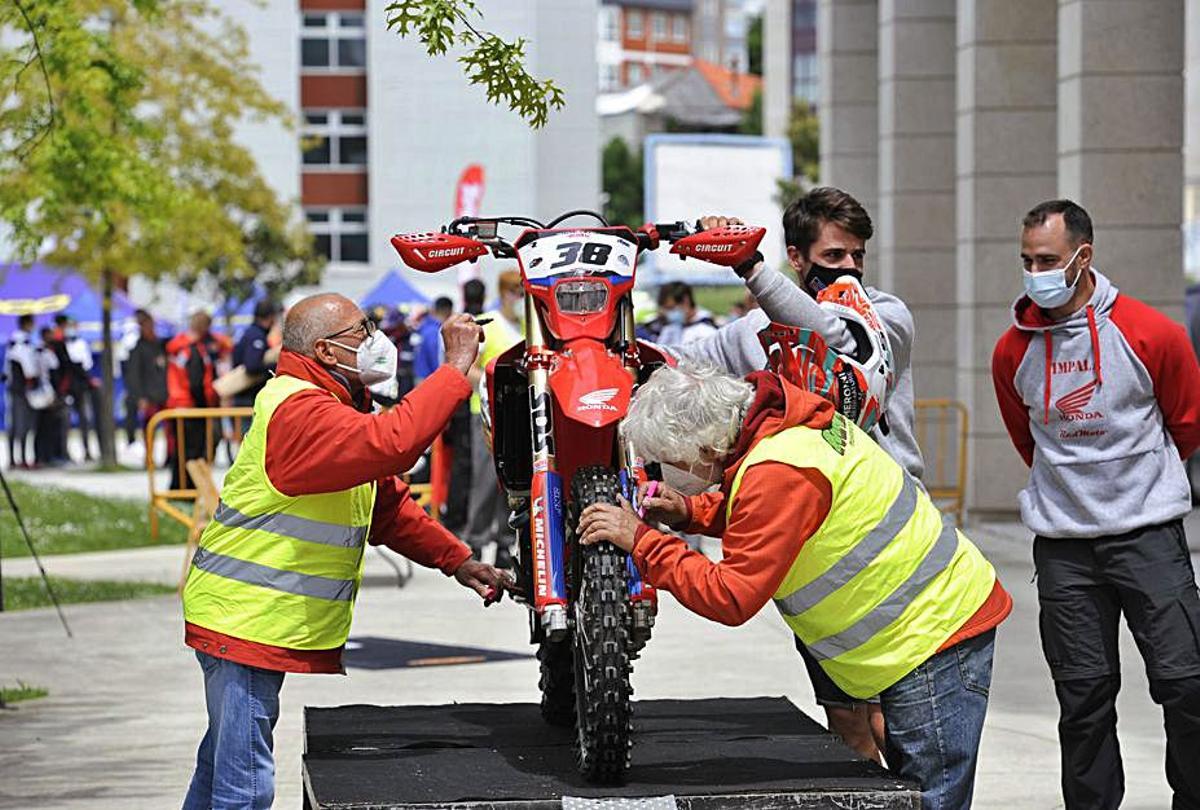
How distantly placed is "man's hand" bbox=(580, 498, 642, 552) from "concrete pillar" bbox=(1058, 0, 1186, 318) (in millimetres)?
11206

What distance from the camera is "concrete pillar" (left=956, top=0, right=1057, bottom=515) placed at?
61.3ft

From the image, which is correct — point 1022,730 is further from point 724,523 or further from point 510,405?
point 724,523

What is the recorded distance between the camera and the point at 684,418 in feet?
16.8

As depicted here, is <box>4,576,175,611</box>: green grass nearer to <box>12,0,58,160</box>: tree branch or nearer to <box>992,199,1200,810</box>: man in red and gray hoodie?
<box>12,0,58,160</box>: tree branch

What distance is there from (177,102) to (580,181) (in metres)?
36.2

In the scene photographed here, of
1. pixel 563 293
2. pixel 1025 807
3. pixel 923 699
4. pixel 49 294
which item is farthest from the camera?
pixel 49 294

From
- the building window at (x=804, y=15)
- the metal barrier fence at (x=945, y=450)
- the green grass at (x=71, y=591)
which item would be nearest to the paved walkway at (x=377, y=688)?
the green grass at (x=71, y=591)

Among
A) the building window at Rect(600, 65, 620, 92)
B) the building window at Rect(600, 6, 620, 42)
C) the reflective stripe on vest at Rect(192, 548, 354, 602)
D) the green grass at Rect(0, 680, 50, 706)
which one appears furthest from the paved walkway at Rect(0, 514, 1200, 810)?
the building window at Rect(600, 65, 620, 92)

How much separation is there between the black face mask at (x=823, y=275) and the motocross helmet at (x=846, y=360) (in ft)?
0.20

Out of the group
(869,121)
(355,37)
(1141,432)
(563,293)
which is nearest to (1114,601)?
(1141,432)

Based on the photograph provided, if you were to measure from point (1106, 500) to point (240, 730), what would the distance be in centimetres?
268

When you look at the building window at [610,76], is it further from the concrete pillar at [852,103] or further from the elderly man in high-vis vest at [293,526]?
the elderly man in high-vis vest at [293,526]

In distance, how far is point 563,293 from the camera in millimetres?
6262

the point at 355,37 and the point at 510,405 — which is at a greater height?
the point at 355,37
